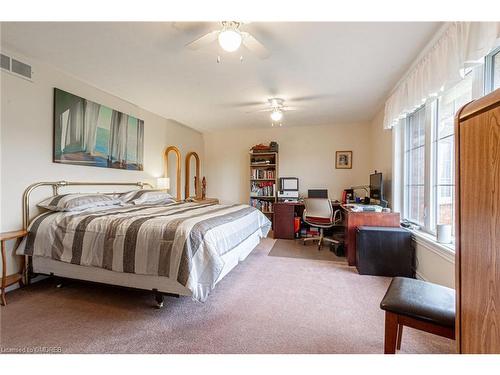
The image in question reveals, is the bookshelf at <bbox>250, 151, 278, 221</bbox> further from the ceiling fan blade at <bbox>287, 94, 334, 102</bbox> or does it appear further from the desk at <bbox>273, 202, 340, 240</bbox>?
the ceiling fan blade at <bbox>287, 94, 334, 102</bbox>

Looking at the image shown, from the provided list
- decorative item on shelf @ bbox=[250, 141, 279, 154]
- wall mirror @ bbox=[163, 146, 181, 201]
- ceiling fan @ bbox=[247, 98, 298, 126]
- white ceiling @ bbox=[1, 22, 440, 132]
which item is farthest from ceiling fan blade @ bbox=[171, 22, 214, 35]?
decorative item on shelf @ bbox=[250, 141, 279, 154]

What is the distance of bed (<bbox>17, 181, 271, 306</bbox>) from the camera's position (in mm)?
1798

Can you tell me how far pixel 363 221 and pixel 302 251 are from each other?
3.65 feet

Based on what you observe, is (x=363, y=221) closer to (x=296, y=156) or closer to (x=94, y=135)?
(x=296, y=156)

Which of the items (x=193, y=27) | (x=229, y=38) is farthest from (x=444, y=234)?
(x=193, y=27)

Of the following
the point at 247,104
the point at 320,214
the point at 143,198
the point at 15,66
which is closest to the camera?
the point at 15,66

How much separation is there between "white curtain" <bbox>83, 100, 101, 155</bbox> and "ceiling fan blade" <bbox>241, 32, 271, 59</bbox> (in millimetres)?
2319

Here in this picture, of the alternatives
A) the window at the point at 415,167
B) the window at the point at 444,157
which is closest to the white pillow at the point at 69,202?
the window at the point at 444,157

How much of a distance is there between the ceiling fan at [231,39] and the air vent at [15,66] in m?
1.86

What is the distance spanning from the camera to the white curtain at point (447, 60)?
1.38 metres

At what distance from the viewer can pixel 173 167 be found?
471 cm

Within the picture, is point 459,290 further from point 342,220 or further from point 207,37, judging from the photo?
point 342,220
